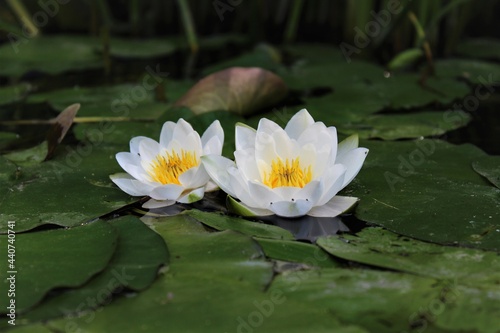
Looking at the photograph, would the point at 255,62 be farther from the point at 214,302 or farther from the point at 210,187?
the point at 214,302

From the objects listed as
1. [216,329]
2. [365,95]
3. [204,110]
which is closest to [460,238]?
[216,329]

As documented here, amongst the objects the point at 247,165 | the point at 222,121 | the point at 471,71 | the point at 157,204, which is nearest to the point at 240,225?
the point at 247,165

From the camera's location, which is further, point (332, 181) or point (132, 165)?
point (132, 165)

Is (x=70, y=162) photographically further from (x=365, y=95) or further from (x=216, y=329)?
(x=365, y=95)

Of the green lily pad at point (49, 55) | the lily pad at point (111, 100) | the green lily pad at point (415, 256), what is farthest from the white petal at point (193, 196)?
the green lily pad at point (49, 55)

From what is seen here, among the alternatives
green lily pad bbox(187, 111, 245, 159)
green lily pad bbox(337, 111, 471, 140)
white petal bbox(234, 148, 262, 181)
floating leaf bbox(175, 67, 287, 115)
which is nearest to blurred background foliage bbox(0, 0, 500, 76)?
green lily pad bbox(337, 111, 471, 140)

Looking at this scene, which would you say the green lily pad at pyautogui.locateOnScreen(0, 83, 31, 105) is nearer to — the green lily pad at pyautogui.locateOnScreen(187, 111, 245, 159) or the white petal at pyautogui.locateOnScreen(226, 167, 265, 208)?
the green lily pad at pyautogui.locateOnScreen(187, 111, 245, 159)

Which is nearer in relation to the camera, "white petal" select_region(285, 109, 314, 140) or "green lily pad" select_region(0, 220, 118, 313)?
"green lily pad" select_region(0, 220, 118, 313)
